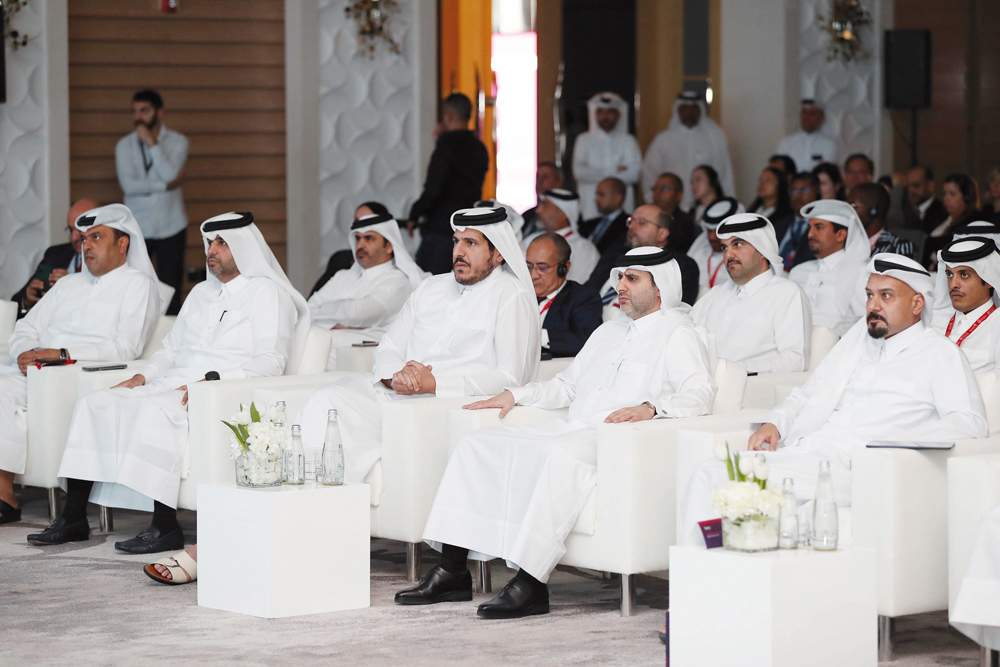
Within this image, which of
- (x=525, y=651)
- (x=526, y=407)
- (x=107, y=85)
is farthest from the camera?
(x=107, y=85)

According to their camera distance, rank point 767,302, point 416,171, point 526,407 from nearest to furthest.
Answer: point 526,407, point 767,302, point 416,171

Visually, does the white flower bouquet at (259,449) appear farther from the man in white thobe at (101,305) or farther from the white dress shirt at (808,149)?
the white dress shirt at (808,149)

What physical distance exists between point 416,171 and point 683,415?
627 cm

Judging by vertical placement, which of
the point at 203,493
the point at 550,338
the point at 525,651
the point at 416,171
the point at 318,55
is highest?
the point at 318,55

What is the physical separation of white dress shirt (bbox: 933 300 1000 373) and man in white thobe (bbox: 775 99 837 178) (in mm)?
6078

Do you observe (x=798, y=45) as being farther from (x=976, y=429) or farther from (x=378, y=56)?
(x=976, y=429)

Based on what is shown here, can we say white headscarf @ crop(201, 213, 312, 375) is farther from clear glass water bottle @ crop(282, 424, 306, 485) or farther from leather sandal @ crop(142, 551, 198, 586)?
clear glass water bottle @ crop(282, 424, 306, 485)

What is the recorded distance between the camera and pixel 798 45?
12.1m

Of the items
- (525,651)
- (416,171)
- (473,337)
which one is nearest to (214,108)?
(416,171)

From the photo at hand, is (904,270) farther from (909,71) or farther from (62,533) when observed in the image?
(909,71)

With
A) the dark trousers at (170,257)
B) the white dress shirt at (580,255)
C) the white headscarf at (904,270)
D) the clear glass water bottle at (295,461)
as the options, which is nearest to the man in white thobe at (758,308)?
the white headscarf at (904,270)

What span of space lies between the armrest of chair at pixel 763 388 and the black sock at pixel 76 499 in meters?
2.60

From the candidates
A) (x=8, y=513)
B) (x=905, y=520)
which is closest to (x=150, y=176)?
(x=8, y=513)

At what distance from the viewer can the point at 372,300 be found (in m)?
7.89
